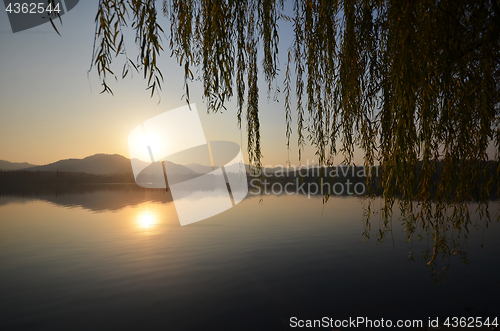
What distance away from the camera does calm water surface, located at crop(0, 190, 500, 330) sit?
459 cm

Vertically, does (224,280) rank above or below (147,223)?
above

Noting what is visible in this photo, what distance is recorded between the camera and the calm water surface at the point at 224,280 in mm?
4590

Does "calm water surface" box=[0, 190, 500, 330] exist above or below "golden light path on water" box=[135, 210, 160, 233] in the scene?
above

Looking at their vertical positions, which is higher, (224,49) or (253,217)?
(224,49)

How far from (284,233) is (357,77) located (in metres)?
9.28

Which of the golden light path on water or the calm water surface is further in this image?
the golden light path on water

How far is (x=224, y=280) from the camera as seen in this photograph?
606 centimetres

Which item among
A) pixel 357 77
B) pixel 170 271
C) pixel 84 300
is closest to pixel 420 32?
pixel 357 77

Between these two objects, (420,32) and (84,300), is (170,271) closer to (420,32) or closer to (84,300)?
(84,300)

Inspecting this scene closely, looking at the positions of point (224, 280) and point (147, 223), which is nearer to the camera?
point (224, 280)

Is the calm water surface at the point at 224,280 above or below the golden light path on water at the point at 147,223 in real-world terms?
above

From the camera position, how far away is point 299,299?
16.8 ft

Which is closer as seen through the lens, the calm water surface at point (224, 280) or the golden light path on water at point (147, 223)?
the calm water surface at point (224, 280)

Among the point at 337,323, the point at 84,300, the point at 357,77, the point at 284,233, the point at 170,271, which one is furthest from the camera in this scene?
the point at 284,233
